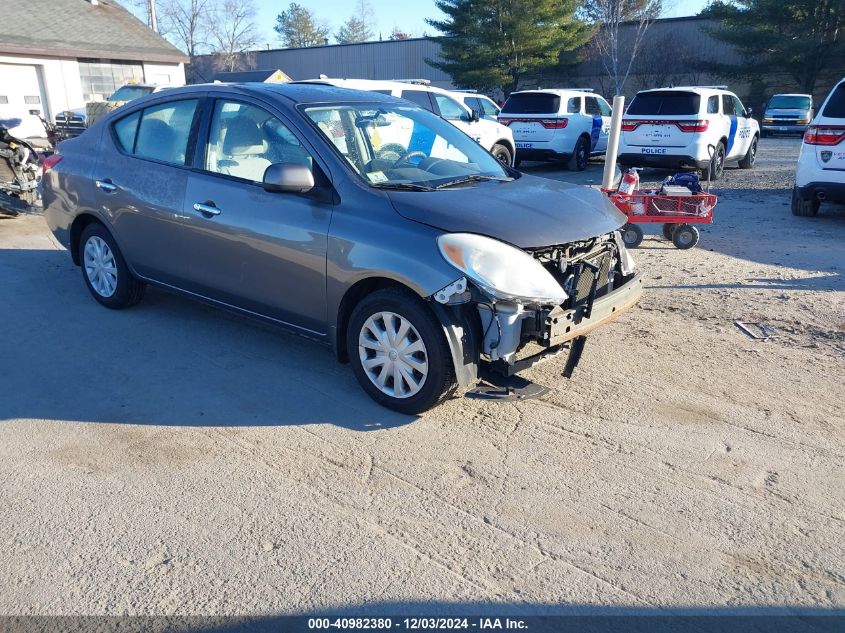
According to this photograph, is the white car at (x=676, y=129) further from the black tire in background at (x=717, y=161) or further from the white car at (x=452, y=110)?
the white car at (x=452, y=110)

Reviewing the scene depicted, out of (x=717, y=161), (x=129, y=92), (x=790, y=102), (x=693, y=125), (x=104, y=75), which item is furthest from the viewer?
(x=790, y=102)

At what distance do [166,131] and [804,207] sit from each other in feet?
29.0

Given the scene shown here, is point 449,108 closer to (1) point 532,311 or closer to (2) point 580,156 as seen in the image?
(2) point 580,156

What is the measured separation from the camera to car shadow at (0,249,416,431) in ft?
A: 14.1

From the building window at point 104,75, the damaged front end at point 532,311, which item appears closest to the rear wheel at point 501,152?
the damaged front end at point 532,311

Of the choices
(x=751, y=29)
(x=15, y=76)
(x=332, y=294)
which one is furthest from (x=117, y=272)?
(x=751, y=29)

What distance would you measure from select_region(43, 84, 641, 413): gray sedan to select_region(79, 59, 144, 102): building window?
78.3 ft

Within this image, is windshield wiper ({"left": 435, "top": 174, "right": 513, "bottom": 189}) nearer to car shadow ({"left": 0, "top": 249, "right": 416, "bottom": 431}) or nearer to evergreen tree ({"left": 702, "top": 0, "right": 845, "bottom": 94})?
car shadow ({"left": 0, "top": 249, "right": 416, "bottom": 431})

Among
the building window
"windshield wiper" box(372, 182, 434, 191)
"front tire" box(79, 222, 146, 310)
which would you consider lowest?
"front tire" box(79, 222, 146, 310)

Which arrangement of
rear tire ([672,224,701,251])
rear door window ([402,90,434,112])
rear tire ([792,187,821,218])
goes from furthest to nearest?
rear door window ([402,90,434,112])
rear tire ([792,187,821,218])
rear tire ([672,224,701,251])

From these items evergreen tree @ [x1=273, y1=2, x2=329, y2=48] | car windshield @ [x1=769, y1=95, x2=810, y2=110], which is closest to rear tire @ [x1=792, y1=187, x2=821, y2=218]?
car windshield @ [x1=769, y1=95, x2=810, y2=110]

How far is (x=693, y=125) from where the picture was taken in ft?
43.3

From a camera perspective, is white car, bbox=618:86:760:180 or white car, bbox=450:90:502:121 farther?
white car, bbox=450:90:502:121

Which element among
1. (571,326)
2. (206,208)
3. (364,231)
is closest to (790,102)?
(571,326)
